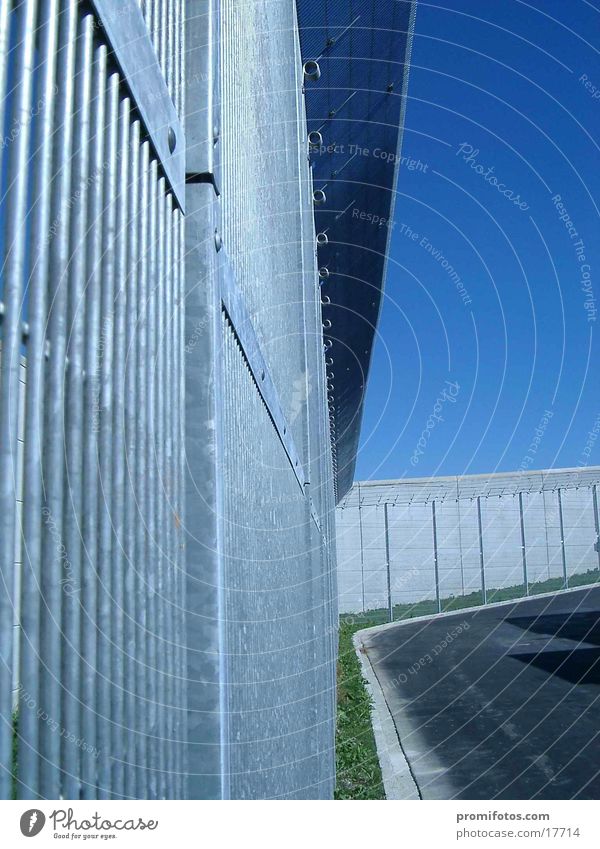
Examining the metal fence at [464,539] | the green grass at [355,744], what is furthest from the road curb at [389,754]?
the metal fence at [464,539]

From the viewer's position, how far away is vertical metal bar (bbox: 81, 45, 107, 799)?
4.10 ft

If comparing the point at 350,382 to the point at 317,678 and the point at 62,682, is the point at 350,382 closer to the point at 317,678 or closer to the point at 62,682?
the point at 317,678

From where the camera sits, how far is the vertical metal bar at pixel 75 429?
3.92ft

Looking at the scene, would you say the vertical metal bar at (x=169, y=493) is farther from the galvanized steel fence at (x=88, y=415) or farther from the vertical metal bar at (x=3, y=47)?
the vertical metal bar at (x=3, y=47)

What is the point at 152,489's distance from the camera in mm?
1594

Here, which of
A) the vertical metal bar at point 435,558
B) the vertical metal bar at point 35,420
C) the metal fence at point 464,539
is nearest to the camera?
the vertical metal bar at point 35,420

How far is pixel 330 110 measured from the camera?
7.60m

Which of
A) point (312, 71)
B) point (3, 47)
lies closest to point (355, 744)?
point (312, 71)

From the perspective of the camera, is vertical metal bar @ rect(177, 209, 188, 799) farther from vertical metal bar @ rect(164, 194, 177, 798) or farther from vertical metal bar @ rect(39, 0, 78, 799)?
vertical metal bar @ rect(39, 0, 78, 799)

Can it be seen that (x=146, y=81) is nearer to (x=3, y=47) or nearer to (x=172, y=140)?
(x=172, y=140)

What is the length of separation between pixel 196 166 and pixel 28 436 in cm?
101

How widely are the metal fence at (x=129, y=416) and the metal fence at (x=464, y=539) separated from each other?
2881 centimetres

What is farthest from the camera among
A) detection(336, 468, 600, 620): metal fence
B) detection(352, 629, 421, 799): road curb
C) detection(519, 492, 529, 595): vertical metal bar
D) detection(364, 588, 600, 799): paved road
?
detection(519, 492, 529, 595): vertical metal bar

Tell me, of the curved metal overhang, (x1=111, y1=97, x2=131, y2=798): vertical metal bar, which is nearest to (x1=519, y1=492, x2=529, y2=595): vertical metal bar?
the curved metal overhang
